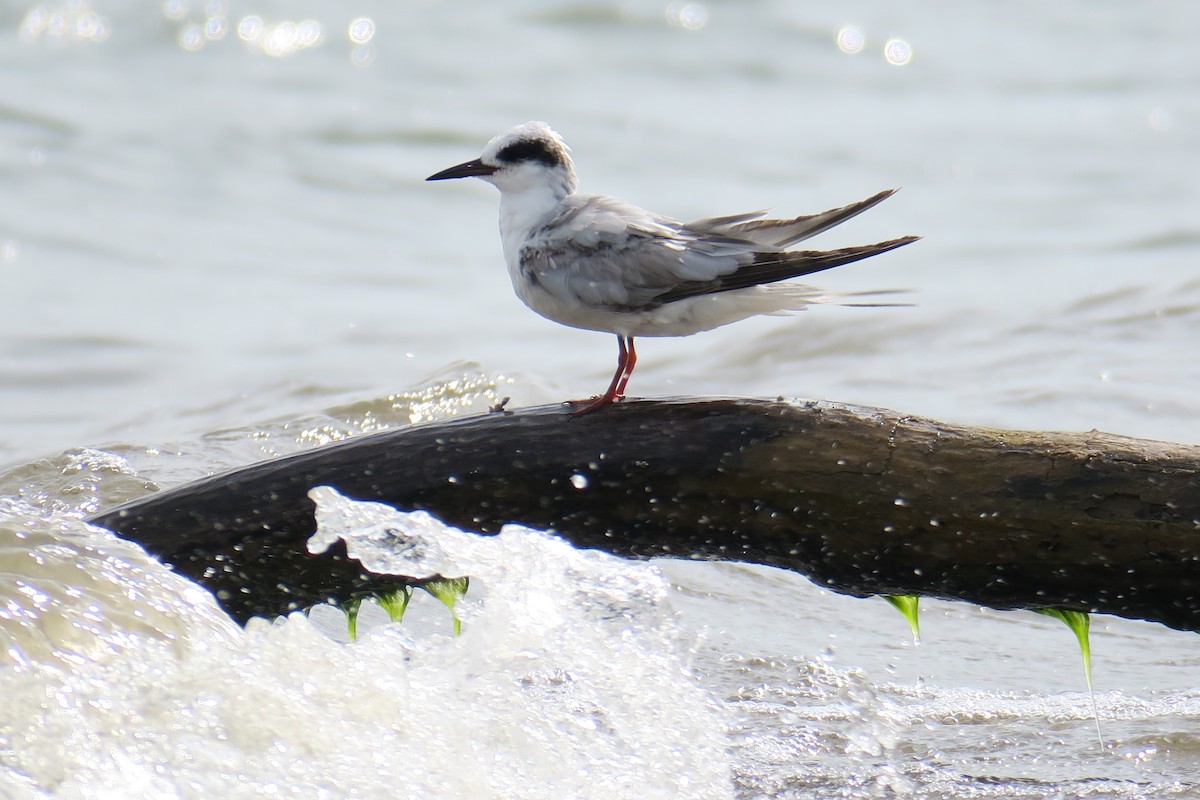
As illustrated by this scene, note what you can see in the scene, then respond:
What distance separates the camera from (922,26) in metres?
18.8

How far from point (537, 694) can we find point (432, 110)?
12.1m

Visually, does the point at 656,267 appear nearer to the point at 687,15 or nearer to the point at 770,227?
the point at 770,227

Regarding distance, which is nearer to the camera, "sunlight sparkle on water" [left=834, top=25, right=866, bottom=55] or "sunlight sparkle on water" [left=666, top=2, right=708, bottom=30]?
"sunlight sparkle on water" [left=834, top=25, right=866, bottom=55]

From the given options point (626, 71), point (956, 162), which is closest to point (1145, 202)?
point (956, 162)

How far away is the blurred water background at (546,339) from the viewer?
3332mm

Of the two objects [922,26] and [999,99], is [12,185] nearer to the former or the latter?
[999,99]

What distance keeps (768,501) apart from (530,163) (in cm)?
154

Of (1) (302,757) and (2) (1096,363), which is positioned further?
(2) (1096,363)

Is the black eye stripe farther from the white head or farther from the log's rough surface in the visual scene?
the log's rough surface

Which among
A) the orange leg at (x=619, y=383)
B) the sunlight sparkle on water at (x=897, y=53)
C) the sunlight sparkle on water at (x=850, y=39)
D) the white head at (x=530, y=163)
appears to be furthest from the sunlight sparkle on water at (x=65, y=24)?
the orange leg at (x=619, y=383)

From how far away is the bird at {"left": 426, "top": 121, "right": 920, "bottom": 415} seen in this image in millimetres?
3566

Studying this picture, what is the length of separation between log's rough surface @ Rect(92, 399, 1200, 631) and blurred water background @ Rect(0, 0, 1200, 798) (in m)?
0.14

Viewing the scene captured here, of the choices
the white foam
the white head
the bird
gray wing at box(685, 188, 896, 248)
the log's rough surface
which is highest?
the white head

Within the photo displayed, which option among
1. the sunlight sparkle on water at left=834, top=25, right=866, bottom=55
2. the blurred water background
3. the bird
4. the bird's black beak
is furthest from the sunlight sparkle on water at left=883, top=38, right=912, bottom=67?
the bird
